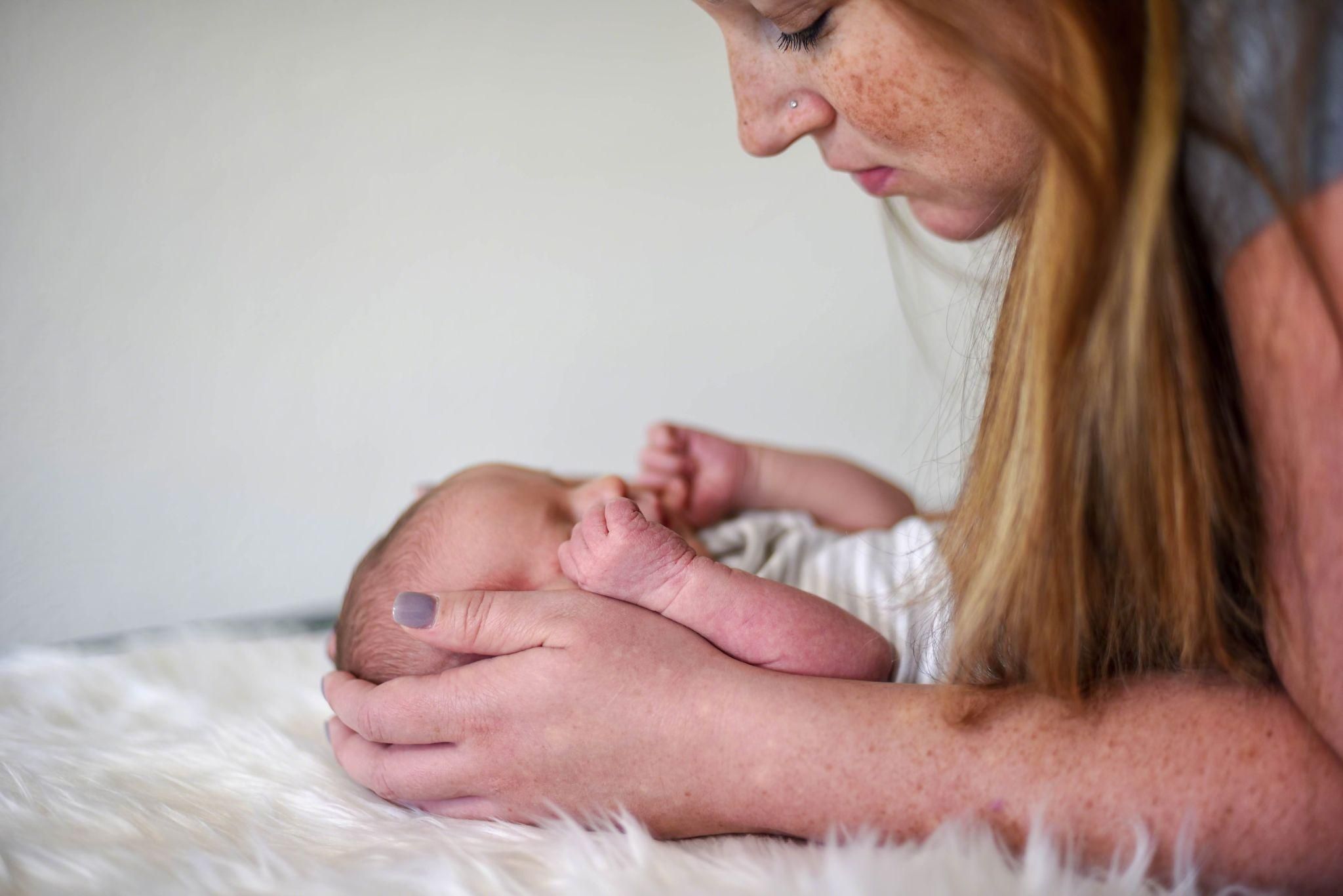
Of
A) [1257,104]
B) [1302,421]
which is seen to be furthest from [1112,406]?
[1257,104]

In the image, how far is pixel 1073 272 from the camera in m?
0.67

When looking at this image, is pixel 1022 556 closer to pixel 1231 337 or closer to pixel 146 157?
pixel 1231 337

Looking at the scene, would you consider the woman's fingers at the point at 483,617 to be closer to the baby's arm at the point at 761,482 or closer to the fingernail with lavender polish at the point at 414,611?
the fingernail with lavender polish at the point at 414,611

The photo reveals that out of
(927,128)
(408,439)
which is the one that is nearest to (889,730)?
(927,128)

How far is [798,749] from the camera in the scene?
78 cm

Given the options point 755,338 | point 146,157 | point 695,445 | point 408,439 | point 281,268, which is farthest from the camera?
point 755,338

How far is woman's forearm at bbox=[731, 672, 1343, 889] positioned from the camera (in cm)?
70

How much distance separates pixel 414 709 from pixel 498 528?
0.25 metres

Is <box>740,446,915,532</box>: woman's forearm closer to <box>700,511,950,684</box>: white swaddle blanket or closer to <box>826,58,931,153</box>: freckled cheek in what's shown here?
<box>700,511,950,684</box>: white swaddle blanket

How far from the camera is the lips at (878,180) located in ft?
3.55

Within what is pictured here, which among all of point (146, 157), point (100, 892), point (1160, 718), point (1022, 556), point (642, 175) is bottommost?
point (100, 892)

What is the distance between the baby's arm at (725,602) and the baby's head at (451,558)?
0.09 metres

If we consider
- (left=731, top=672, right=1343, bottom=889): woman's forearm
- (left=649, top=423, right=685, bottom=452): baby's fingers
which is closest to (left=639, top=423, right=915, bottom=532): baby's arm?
(left=649, top=423, right=685, bottom=452): baby's fingers

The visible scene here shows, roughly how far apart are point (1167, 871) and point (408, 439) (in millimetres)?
1542
